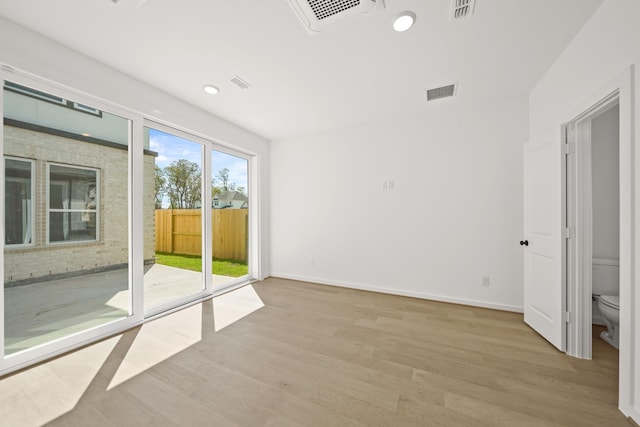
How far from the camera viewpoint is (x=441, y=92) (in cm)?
294

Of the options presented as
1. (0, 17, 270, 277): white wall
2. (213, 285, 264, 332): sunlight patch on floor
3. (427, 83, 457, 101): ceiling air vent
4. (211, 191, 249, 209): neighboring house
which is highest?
(427, 83, 457, 101): ceiling air vent

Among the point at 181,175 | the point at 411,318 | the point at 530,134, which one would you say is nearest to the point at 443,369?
the point at 411,318

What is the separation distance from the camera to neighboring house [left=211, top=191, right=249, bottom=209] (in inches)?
150

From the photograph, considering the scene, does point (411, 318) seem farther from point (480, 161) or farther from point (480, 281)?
point (480, 161)

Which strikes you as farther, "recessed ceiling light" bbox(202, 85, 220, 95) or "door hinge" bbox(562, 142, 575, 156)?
"recessed ceiling light" bbox(202, 85, 220, 95)

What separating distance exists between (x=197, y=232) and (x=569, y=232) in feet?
14.2

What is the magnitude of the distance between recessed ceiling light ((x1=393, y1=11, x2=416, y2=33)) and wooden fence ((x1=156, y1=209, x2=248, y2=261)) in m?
3.27

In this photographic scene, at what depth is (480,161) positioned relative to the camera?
3188mm

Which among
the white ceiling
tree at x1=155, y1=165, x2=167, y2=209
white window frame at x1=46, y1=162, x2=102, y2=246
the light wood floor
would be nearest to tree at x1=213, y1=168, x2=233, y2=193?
tree at x1=155, y1=165, x2=167, y2=209

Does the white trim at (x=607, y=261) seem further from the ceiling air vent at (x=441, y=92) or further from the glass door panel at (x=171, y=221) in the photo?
the glass door panel at (x=171, y=221)

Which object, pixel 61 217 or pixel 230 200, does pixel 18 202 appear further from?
pixel 230 200

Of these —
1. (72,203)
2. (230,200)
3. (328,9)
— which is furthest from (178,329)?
(328,9)

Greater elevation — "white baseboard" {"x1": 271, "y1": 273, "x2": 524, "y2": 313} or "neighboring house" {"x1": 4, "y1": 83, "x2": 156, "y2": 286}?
"neighboring house" {"x1": 4, "y1": 83, "x2": 156, "y2": 286}

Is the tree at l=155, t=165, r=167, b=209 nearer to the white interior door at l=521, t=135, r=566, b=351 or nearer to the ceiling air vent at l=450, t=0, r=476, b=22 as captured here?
the ceiling air vent at l=450, t=0, r=476, b=22
